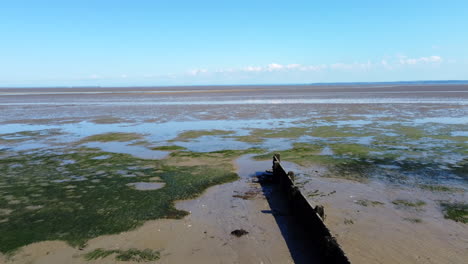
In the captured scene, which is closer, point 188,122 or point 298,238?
point 298,238

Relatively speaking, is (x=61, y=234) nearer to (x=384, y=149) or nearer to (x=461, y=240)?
(x=461, y=240)

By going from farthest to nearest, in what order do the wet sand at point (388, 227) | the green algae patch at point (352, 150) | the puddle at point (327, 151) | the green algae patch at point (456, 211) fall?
the puddle at point (327, 151) → the green algae patch at point (352, 150) → the green algae patch at point (456, 211) → the wet sand at point (388, 227)

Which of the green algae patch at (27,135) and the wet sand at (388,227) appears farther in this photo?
the green algae patch at (27,135)

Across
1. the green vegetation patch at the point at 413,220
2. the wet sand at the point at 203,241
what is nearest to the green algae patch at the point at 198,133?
the wet sand at the point at 203,241

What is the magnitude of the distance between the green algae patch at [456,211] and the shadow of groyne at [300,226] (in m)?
3.97

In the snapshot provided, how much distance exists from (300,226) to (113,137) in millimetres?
16731

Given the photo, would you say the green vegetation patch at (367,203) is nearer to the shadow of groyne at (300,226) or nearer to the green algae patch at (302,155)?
the shadow of groyne at (300,226)

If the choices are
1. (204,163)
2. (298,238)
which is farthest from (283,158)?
(298,238)

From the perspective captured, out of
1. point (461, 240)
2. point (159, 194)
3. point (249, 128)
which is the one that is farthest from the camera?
point (249, 128)

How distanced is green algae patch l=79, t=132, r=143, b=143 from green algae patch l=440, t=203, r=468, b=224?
17473 mm

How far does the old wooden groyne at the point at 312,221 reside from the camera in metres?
6.09

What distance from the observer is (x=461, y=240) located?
7.41m

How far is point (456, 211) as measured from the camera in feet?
29.2

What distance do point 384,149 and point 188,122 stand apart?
56.2ft
